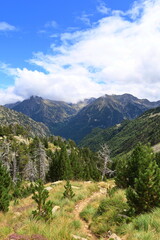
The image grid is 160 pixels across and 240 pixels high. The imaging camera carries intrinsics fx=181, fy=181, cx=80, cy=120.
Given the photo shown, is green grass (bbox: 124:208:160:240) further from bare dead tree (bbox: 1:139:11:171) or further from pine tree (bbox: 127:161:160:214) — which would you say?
bare dead tree (bbox: 1:139:11:171)

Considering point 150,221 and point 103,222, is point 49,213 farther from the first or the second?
point 150,221

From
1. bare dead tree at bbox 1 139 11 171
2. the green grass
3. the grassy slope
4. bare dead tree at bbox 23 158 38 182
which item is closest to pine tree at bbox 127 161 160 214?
the grassy slope

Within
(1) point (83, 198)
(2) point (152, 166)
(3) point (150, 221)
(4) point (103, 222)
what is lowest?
(1) point (83, 198)

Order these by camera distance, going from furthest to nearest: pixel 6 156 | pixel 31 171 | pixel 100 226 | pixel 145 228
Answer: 1. pixel 31 171
2. pixel 6 156
3. pixel 100 226
4. pixel 145 228

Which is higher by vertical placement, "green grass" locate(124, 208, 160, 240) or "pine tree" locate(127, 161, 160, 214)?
"pine tree" locate(127, 161, 160, 214)

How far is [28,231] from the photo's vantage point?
23.4ft

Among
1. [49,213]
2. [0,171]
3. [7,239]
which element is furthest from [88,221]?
[0,171]

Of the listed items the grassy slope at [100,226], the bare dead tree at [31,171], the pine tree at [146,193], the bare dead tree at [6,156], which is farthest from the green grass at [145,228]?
the bare dead tree at [31,171]

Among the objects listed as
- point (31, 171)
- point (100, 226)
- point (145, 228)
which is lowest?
point (31, 171)

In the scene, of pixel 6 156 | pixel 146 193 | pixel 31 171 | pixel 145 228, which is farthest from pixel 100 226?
pixel 31 171

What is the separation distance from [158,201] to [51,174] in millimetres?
38607

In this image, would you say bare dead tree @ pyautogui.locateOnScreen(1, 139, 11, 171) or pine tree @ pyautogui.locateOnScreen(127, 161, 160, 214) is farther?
bare dead tree @ pyautogui.locateOnScreen(1, 139, 11, 171)

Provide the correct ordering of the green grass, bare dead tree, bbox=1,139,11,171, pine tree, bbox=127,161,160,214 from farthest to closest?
1. bare dead tree, bbox=1,139,11,171
2. pine tree, bbox=127,161,160,214
3. the green grass

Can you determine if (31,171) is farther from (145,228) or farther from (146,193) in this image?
(145,228)
